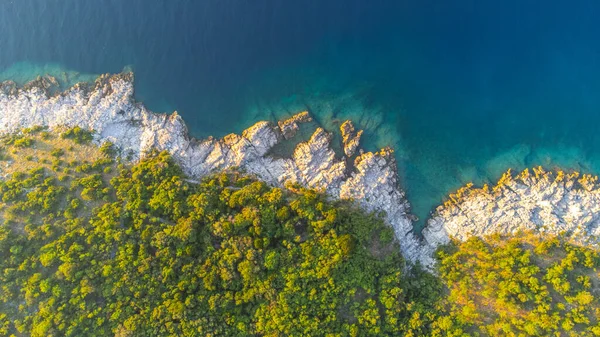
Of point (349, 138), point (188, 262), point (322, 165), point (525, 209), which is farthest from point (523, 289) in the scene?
point (188, 262)

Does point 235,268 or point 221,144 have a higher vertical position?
point 221,144

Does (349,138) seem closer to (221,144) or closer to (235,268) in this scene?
(221,144)

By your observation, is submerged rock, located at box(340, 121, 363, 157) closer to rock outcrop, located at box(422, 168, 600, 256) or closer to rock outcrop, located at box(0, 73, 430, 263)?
rock outcrop, located at box(0, 73, 430, 263)

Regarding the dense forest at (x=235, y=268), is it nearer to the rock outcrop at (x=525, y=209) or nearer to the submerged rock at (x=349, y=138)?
the rock outcrop at (x=525, y=209)

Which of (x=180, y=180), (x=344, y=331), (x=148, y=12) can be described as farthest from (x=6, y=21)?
(x=344, y=331)

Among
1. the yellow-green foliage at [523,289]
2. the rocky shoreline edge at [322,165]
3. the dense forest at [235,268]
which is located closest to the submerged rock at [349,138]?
the rocky shoreline edge at [322,165]
